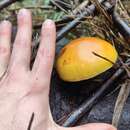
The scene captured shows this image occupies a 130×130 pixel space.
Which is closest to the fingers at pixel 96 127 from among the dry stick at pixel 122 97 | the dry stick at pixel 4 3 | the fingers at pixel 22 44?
the dry stick at pixel 122 97

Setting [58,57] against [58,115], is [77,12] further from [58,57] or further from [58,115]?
[58,115]

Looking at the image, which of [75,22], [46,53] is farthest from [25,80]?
[75,22]

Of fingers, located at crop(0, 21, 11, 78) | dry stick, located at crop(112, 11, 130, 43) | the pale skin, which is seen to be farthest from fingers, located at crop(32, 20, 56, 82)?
dry stick, located at crop(112, 11, 130, 43)

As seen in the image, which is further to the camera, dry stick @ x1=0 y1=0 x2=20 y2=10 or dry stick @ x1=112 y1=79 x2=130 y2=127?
dry stick @ x1=0 y1=0 x2=20 y2=10

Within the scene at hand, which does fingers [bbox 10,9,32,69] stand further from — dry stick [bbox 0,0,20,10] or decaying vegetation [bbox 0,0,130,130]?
dry stick [bbox 0,0,20,10]

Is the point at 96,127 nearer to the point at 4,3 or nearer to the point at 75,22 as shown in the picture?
the point at 75,22

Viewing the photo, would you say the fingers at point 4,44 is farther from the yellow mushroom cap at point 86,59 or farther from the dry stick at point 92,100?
the dry stick at point 92,100

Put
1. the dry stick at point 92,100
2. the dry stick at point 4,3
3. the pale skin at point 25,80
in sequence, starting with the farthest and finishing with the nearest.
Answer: the dry stick at point 4,3, the dry stick at point 92,100, the pale skin at point 25,80

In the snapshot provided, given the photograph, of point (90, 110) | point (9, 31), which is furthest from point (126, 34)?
point (9, 31)
